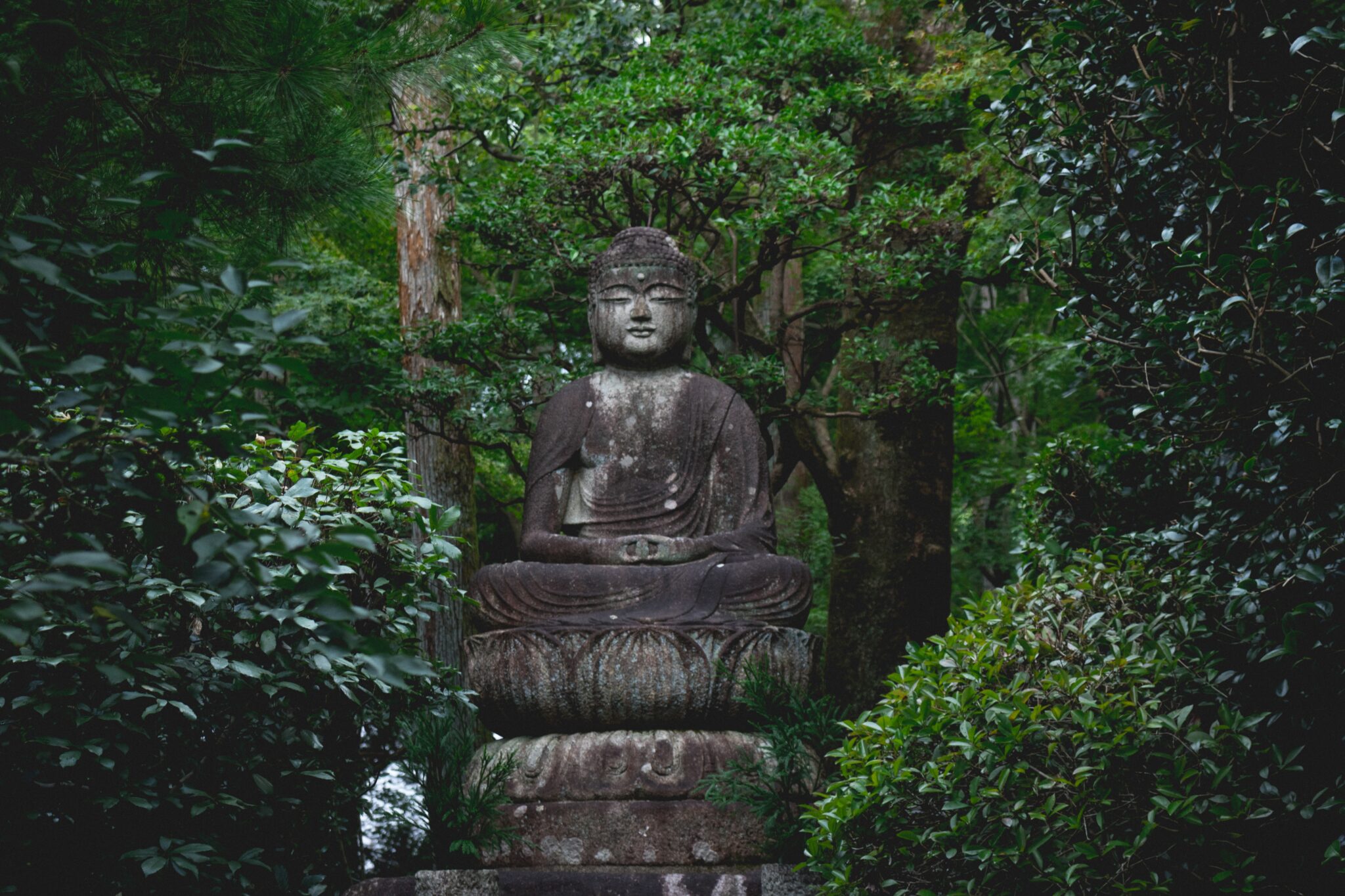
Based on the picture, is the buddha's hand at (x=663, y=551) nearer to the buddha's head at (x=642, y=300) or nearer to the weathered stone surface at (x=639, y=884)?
the buddha's head at (x=642, y=300)

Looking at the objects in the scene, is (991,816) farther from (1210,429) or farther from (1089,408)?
(1089,408)

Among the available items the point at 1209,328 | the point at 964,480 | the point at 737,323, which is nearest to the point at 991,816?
the point at 1209,328

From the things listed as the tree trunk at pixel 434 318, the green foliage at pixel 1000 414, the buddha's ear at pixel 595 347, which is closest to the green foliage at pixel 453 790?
the buddha's ear at pixel 595 347

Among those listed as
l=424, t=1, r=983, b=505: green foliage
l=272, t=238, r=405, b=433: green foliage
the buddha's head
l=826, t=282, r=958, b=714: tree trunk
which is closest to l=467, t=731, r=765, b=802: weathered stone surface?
the buddha's head

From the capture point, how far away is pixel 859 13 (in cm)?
1059

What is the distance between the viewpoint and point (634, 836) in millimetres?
5059

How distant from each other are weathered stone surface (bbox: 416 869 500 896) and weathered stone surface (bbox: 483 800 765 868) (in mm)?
239

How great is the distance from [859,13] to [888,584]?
14.7 ft

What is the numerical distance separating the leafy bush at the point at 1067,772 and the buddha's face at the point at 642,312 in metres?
2.55

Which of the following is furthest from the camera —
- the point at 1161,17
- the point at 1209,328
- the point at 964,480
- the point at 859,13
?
the point at 964,480

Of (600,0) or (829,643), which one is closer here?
(600,0)

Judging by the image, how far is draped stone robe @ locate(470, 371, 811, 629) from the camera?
570 cm

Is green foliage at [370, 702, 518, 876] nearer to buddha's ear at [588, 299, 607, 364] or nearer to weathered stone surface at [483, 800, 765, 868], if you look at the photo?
weathered stone surface at [483, 800, 765, 868]

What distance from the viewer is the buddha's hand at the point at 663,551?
5977 mm
